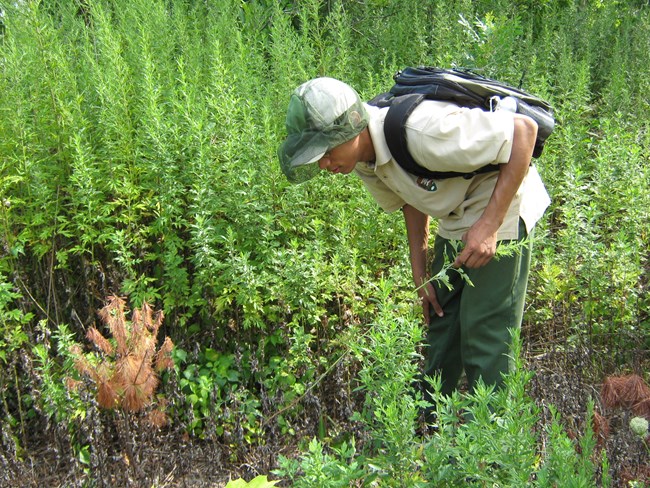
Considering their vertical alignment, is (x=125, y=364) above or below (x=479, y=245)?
below

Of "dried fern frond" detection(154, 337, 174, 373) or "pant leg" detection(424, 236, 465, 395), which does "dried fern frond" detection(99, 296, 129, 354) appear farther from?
"pant leg" detection(424, 236, 465, 395)

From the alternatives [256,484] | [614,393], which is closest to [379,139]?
[256,484]

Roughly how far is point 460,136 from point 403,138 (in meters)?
0.22

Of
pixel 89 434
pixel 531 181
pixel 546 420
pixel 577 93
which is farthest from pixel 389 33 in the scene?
pixel 89 434

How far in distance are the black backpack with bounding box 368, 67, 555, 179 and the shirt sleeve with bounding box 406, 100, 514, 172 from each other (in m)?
0.06

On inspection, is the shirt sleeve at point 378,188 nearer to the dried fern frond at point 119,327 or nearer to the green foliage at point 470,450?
the green foliage at point 470,450

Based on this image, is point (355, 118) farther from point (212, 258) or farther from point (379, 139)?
point (212, 258)

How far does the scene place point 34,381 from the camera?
11.9ft

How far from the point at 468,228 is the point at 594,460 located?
1.17 meters

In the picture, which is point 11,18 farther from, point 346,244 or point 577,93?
point 577,93

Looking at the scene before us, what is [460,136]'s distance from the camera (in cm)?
268

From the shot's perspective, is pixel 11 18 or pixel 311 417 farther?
pixel 11 18

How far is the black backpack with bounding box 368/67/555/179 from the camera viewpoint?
2787 millimetres

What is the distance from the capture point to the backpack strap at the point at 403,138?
9.07 ft
